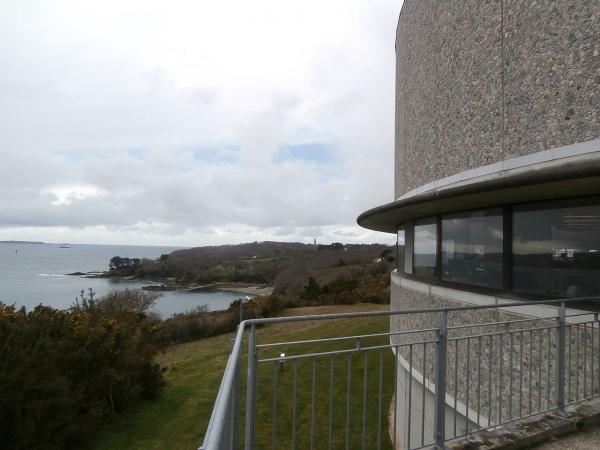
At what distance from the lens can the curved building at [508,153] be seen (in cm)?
436

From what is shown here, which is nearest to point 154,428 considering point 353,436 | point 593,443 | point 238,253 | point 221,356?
point 353,436

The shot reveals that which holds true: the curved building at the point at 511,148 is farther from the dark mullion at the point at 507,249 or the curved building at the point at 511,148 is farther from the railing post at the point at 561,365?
the railing post at the point at 561,365

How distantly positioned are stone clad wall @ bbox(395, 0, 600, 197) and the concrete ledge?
267 cm

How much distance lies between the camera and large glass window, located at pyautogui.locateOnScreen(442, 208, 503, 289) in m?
5.64

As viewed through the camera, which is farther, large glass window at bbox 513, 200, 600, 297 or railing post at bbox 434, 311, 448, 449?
large glass window at bbox 513, 200, 600, 297

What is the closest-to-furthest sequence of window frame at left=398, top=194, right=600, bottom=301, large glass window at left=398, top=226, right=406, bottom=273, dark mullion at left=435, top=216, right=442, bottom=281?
1. window frame at left=398, top=194, right=600, bottom=301
2. dark mullion at left=435, top=216, right=442, bottom=281
3. large glass window at left=398, top=226, right=406, bottom=273

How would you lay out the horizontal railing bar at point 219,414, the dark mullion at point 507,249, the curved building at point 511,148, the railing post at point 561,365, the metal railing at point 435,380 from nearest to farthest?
the horizontal railing bar at point 219,414 < the metal railing at point 435,380 < the railing post at point 561,365 < the curved building at point 511,148 < the dark mullion at point 507,249

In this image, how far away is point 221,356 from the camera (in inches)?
870

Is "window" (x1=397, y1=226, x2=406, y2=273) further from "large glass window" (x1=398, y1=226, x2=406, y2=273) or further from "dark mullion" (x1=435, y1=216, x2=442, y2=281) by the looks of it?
"dark mullion" (x1=435, y1=216, x2=442, y2=281)

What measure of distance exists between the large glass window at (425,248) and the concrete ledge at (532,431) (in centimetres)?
341

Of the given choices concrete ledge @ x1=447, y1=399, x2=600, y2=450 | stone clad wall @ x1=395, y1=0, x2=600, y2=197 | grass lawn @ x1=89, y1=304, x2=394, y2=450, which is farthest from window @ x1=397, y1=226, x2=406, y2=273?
concrete ledge @ x1=447, y1=399, x2=600, y2=450

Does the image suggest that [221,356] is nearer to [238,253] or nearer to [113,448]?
[113,448]

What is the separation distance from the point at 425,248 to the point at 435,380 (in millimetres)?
3942

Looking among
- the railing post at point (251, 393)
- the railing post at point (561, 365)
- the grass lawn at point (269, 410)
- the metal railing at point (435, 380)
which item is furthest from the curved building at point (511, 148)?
the grass lawn at point (269, 410)
